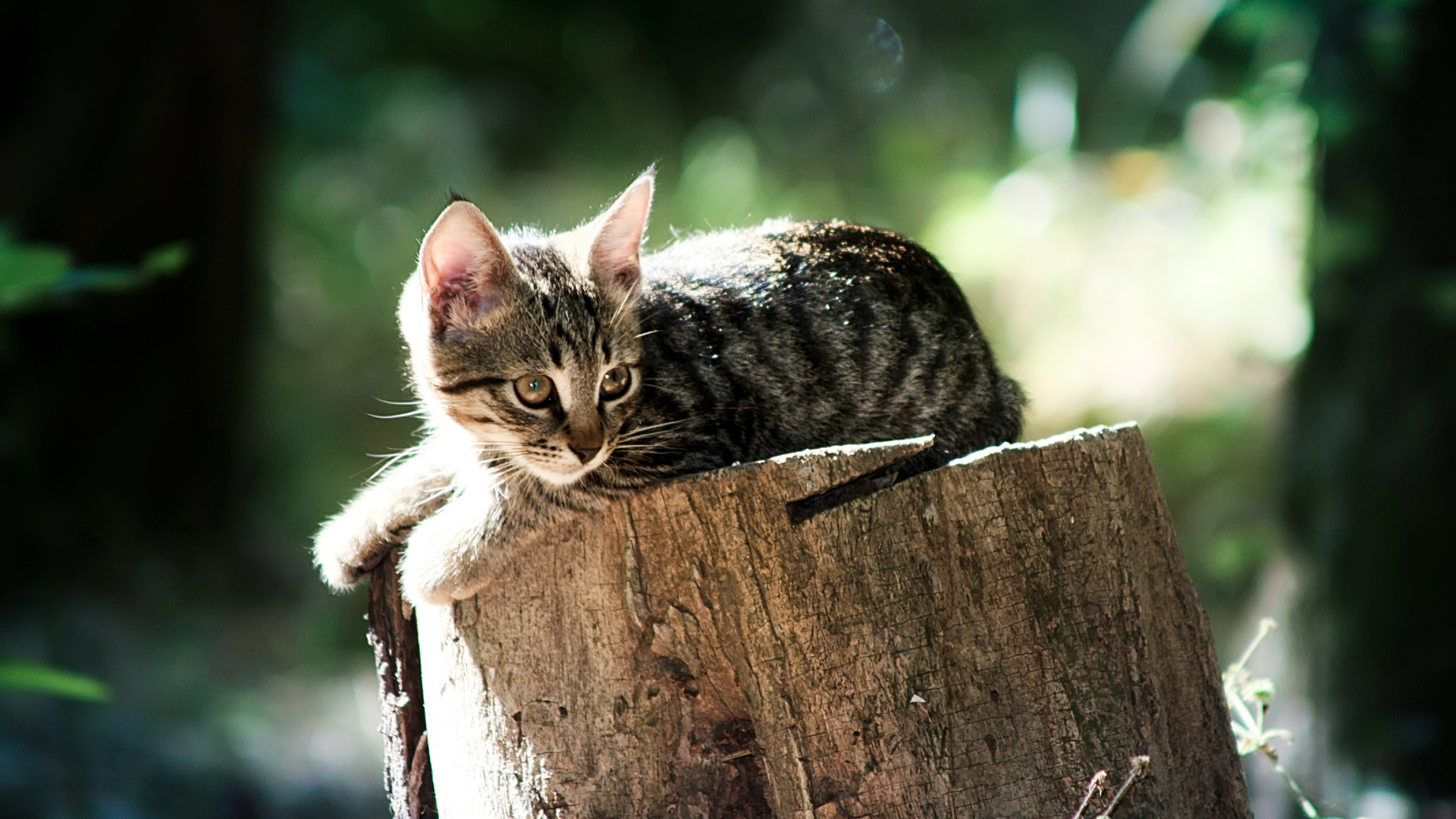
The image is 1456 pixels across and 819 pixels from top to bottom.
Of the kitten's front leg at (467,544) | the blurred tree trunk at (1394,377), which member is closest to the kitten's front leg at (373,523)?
the kitten's front leg at (467,544)

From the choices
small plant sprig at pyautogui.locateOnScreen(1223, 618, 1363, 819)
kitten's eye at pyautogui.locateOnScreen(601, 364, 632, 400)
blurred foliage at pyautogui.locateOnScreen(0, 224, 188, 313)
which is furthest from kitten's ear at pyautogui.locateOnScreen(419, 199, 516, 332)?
small plant sprig at pyautogui.locateOnScreen(1223, 618, 1363, 819)

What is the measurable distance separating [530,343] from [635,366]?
0.27 metres

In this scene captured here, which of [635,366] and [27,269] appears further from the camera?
[635,366]

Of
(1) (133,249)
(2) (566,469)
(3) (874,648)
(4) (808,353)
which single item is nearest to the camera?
(3) (874,648)

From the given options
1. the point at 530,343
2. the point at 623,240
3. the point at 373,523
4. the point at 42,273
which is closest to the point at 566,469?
the point at 530,343

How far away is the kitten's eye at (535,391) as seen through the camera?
2.92 metres

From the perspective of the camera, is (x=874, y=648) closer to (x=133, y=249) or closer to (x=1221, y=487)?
(x=1221, y=487)

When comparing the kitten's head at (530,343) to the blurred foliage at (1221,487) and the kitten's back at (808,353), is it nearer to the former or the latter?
the kitten's back at (808,353)

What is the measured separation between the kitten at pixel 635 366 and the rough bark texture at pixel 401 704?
14cm

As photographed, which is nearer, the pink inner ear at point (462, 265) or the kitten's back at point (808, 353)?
the pink inner ear at point (462, 265)

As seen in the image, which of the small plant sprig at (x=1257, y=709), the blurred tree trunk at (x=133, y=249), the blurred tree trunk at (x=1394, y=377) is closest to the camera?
the small plant sprig at (x=1257, y=709)

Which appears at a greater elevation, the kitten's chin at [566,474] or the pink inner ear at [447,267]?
the pink inner ear at [447,267]

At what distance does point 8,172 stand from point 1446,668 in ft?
26.6

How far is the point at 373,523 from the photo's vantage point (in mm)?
2932
